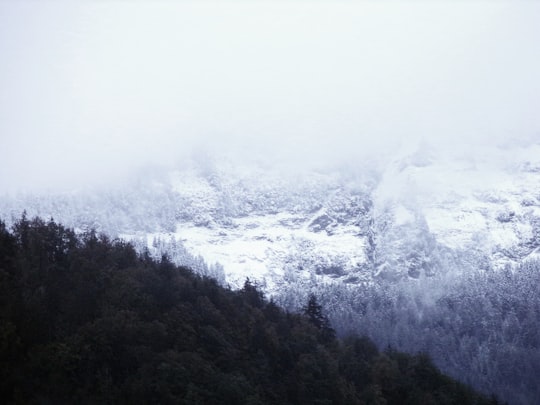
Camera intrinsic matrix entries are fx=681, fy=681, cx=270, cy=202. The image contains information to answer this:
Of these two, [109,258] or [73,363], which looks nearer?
[73,363]

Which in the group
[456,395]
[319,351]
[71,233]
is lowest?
[456,395]

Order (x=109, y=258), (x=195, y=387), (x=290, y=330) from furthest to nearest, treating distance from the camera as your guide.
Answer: (x=290, y=330)
(x=109, y=258)
(x=195, y=387)

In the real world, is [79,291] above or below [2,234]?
below

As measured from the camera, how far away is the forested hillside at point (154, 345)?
84.1 metres

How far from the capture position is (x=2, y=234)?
106 meters

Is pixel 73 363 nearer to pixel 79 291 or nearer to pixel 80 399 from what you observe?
pixel 80 399

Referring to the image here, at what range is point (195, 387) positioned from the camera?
88.8 m

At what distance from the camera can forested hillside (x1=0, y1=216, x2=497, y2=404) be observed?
84062 mm

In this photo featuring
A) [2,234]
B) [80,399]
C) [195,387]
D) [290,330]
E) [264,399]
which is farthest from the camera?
[290,330]

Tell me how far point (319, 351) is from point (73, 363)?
4664 cm

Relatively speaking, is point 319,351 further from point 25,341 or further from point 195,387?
point 25,341

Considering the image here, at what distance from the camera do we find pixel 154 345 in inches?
3780

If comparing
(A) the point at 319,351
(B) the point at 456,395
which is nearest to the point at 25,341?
(A) the point at 319,351

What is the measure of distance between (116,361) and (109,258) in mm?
27724
